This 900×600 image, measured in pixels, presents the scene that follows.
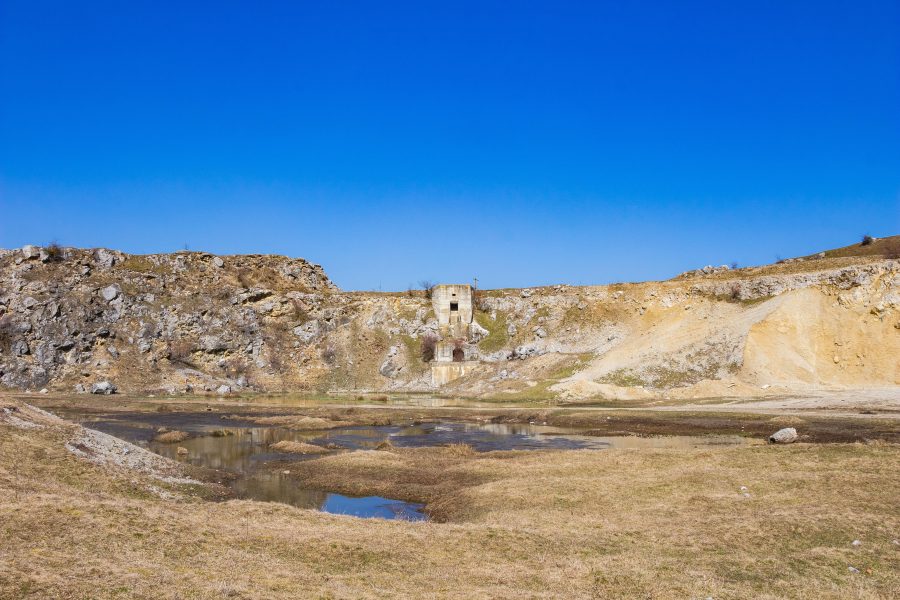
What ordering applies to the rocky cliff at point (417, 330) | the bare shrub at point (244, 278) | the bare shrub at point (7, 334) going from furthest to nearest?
the bare shrub at point (244, 278)
the bare shrub at point (7, 334)
the rocky cliff at point (417, 330)

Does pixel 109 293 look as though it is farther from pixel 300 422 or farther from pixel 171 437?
pixel 171 437

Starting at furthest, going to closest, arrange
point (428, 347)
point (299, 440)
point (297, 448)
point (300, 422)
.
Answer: point (428, 347) < point (300, 422) < point (299, 440) < point (297, 448)

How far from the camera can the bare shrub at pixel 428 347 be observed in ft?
328

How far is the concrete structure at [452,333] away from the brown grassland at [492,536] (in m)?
66.5

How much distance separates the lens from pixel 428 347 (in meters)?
101

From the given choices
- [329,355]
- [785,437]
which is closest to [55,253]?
[329,355]

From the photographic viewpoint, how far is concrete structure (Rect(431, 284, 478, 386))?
96000 mm

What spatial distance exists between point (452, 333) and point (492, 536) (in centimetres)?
8678

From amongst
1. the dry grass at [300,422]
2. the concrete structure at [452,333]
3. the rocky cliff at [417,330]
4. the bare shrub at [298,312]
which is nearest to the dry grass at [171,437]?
the dry grass at [300,422]

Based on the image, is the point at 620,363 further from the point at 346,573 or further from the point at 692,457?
the point at 346,573

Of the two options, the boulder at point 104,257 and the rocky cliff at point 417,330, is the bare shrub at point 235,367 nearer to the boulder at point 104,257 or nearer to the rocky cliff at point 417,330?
the rocky cliff at point 417,330

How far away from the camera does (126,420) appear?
5891 cm

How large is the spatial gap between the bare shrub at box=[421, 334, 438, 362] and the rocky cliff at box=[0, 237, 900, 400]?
205 centimetres

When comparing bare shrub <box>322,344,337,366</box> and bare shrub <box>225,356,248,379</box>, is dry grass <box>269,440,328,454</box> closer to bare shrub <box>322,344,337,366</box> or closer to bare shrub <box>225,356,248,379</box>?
bare shrub <box>225,356,248,379</box>
